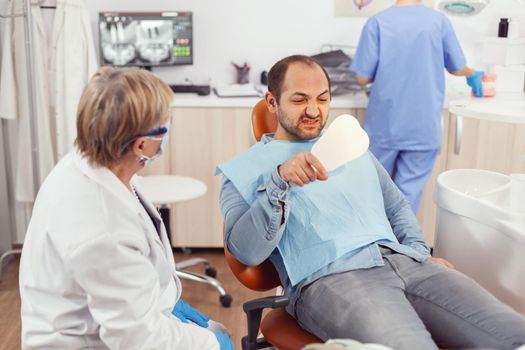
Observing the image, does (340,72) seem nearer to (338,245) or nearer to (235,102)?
(235,102)

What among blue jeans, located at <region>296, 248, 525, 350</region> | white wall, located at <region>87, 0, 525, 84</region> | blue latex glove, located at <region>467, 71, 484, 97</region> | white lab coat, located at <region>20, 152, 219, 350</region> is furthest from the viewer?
white wall, located at <region>87, 0, 525, 84</region>

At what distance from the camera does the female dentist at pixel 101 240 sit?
116cm

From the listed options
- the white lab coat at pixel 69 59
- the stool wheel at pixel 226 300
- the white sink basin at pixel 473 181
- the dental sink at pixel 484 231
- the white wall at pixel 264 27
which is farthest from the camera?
the white wall at pixel 264 27

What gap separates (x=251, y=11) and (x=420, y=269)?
81.7 inches

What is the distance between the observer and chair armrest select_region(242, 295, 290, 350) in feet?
5.20

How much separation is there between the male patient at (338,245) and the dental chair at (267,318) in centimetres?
3

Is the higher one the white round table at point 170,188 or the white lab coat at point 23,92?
the white lab coat at point 23,92

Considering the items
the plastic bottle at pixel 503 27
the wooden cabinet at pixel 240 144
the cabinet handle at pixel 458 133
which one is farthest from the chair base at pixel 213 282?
the plastic bottle at pixel 503 27

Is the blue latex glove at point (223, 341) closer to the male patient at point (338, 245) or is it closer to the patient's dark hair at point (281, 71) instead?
the male patient at point (338, 245)

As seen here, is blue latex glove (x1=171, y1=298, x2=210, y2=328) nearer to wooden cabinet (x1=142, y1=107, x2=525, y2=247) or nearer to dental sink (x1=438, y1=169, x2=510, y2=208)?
dental sink (x1=438, y1=169, x2=510, y2=208)

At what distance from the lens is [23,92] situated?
10.0ft

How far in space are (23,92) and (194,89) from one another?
0.79m

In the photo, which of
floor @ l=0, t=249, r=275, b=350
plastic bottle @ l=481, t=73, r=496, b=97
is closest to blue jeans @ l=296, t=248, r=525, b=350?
floor @ l=0, t=249, r=275, b=350

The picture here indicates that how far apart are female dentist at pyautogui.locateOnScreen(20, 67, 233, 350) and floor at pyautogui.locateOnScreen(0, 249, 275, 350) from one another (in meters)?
1.25
